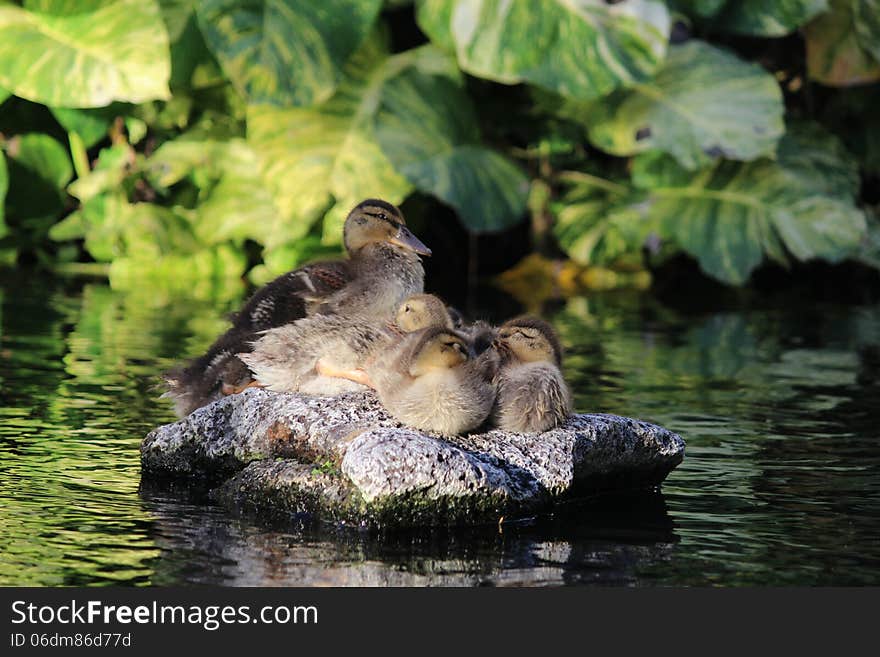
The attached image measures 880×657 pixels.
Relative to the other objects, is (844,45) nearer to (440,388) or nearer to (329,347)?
(329,347)

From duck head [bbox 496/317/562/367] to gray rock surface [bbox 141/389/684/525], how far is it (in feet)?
0.93

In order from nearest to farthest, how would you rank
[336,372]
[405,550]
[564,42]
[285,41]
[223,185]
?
[405,550] < [336,372] < [285,41] < [564,42] < [223,185]

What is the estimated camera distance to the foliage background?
11750 mm

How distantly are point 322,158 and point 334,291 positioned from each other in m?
6.17

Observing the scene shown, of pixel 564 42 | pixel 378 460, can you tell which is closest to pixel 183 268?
pixel 564 42

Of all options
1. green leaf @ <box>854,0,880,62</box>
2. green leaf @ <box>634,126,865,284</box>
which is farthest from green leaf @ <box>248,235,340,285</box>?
green leaf @ <box>854,0,880,62</box>

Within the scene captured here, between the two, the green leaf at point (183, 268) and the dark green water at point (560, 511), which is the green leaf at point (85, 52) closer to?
the dark green water at point (560, 511)

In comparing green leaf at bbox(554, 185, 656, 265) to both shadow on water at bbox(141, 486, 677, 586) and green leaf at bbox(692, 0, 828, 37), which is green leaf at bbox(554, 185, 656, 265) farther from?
shadow on water at bbox(141, 486, 677, 586)

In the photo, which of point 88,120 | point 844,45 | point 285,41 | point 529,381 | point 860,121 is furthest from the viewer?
point 860,121

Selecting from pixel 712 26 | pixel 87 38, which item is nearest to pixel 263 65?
pixel 87 38

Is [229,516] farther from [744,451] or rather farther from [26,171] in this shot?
[26,171]

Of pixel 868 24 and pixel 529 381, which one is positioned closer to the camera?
pixel 529 381

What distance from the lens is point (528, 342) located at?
6094mm

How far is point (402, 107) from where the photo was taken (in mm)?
12734
